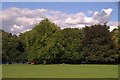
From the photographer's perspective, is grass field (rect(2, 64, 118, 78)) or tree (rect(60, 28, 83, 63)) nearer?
grass field (rect(2, 64, 118, 78))

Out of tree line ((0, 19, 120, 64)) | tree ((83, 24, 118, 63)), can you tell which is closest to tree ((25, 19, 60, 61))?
tree line ((0, 19, 120, 64))

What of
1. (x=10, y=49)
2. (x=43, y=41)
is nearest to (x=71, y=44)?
(x=43, y=41)

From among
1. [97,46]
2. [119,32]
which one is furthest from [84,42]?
[119,32]

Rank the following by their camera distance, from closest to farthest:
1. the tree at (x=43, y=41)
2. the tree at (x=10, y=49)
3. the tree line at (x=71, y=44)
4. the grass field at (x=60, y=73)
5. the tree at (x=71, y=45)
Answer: the grass field at (x=60, y=73), the tree at (x=43, y=41), the tree line at (x=71, y=44), the tree at (x=71, y=45), the tree at (x=10, y=49)

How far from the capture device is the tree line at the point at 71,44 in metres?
89.8

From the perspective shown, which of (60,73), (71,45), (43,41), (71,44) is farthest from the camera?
(71,44)

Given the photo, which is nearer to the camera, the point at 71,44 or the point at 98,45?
the point at 98,45

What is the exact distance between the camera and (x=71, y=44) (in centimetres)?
9544

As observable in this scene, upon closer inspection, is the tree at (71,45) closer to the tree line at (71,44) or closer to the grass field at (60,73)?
the tree line at (71,44)

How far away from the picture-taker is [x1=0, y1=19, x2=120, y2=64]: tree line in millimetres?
89812

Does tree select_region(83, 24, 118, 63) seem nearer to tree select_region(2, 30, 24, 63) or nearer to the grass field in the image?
tree select_region(2, 30, 24, 63)

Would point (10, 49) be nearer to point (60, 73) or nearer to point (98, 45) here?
point (98, 45)

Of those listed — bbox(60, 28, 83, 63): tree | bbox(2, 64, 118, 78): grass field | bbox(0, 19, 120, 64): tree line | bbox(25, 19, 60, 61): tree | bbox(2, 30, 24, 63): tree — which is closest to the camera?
bbox(2, 64, 118, 78): grass field

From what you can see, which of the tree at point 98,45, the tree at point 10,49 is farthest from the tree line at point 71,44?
the tree at point 10,49
